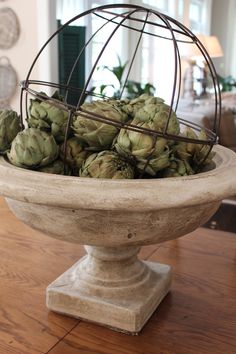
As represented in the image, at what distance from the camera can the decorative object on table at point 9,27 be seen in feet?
11.8

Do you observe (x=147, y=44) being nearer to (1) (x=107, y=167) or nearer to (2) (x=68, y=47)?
(2) (x=68, y=47)

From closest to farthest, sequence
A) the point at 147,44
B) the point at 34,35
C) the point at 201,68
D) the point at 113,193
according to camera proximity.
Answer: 1. the point at 113,193
2. the point at 34,35
3. the point at 147,44
4. the point at 201,68

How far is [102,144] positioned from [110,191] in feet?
0.45

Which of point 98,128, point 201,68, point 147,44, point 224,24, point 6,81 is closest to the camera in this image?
point 98,128

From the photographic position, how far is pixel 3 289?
905 millimetres

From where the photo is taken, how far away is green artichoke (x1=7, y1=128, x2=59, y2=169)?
0.71 meters

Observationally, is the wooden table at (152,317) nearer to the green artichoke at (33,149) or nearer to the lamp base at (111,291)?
the lamp base at (111,291)

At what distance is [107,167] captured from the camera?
69 cm

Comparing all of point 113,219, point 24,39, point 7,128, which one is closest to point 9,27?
point 24,39

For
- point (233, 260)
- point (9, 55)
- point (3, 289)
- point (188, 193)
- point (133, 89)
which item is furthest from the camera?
point (133, 89)

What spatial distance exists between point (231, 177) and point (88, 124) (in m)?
0.24

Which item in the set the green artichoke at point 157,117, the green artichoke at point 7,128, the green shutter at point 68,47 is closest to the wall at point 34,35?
the green shutter at point 68,47

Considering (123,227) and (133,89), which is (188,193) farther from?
(133,89)

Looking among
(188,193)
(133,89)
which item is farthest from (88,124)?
(133,89)
